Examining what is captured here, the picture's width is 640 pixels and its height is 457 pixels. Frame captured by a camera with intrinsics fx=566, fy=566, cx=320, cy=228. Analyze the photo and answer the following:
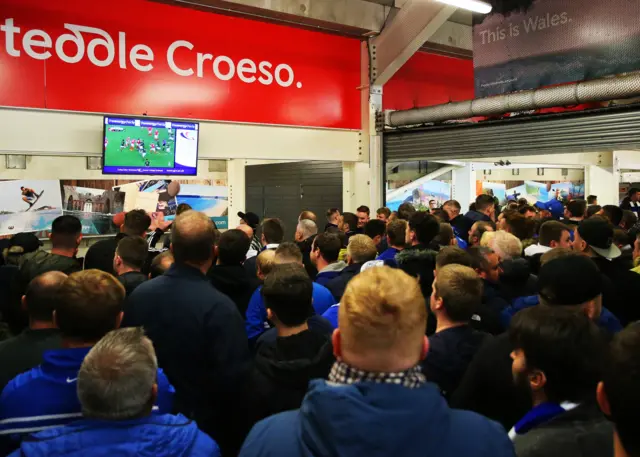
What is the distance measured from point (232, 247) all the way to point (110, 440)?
2.03 meters

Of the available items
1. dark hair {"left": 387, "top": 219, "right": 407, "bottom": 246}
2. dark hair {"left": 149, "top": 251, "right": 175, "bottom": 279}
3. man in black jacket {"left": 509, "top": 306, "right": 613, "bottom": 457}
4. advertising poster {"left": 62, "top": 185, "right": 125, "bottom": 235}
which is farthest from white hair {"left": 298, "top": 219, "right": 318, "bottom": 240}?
man in black jacket {"left": 509, "top": 306, "right": 613, "bottom": 457}

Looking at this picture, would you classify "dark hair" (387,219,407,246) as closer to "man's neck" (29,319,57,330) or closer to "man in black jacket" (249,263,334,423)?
"man in black jacket" (249,263,334,423)

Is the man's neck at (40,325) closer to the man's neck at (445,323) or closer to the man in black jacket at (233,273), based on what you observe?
the man in black jacket at (233,273)

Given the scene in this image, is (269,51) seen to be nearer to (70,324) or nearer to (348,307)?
(70,324)

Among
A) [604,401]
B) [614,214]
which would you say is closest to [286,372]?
[604,401]

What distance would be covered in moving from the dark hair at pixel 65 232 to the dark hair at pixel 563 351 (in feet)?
10.4

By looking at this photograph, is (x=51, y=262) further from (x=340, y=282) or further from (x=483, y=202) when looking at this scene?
(x=483, y=202)

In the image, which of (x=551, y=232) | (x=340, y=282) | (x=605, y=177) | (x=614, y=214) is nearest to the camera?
(x=340, y=282)

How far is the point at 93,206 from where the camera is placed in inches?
267

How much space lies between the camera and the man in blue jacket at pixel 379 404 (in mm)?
1074

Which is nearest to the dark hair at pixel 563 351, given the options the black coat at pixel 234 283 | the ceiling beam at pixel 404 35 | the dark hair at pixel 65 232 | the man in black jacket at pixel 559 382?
the man in black jacket at pixel 559 382

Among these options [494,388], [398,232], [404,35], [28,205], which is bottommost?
[494,388]

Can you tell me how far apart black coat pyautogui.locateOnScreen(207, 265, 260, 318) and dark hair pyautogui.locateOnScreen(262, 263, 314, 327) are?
1.15 m

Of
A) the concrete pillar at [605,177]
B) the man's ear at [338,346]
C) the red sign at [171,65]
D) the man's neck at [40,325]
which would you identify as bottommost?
the man's neck at [40,325]
